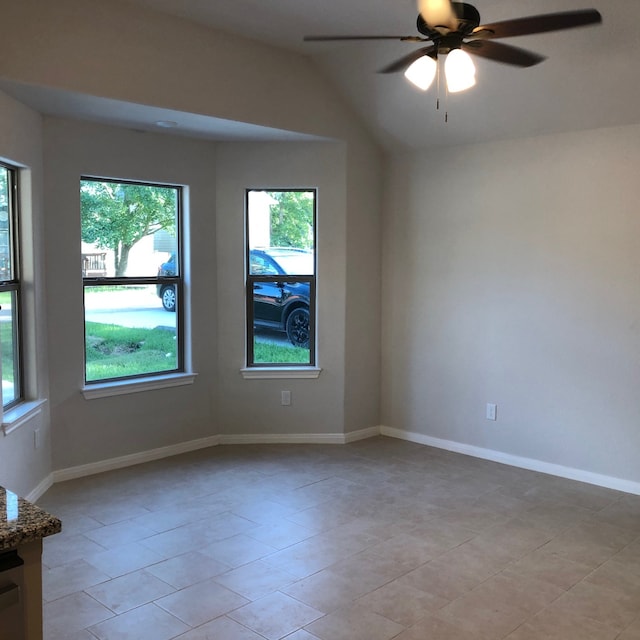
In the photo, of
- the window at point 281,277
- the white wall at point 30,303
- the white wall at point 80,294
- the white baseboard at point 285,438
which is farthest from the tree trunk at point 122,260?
the white baseboard at point 285,438

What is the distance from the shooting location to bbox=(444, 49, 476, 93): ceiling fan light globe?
9.09 ft

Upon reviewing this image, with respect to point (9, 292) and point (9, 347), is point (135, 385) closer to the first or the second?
point (9, 347)

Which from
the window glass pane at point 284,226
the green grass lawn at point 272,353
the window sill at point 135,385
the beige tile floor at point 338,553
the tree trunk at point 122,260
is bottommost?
the beige tile floor at point 338,553

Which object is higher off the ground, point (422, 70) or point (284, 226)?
point (422, 70)

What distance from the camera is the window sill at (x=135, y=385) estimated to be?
4.55m

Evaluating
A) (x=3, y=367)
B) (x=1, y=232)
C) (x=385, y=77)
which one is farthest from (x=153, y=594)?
(x=385, y=77)

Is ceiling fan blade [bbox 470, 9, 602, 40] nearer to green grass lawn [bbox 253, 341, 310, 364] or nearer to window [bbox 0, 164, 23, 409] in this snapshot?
window [bbox 0, 164, 23, 409]

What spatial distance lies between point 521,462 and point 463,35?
3.13 m

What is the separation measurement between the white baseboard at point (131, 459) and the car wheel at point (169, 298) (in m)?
1.05

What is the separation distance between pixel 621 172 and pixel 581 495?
2.07 meters

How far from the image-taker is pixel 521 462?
4.77 meters

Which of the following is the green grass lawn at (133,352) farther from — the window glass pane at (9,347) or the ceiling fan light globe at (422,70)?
the ceiling fan light globe at (422,70)

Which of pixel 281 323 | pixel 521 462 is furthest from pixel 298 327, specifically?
pixel 521 462

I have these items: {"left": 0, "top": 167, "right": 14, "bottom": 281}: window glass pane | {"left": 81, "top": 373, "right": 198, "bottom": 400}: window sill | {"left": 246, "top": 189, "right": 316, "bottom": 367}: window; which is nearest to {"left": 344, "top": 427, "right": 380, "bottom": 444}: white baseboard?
{"left": 246, "top": 189, "right": 316, "bottom": 367}: window
